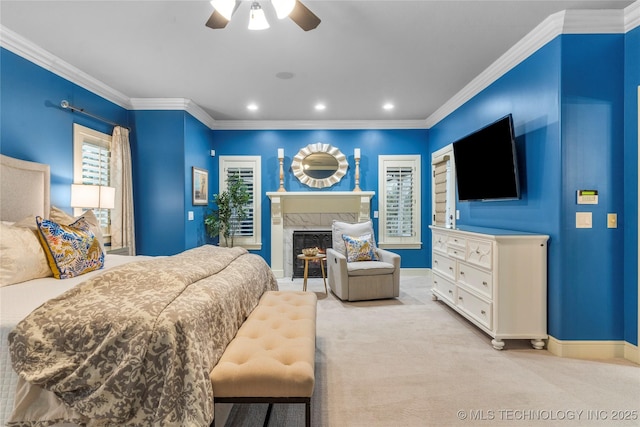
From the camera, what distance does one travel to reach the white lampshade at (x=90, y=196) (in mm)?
3443

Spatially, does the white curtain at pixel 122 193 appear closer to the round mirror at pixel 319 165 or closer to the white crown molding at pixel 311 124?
the white crown molding at pixel 311 124

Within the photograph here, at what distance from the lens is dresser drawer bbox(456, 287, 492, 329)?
3.00 meters

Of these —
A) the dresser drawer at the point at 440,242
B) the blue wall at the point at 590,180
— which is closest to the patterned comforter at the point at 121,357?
the blue wall at the point at 590,180

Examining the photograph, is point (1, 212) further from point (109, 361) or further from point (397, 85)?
point (397, 85)

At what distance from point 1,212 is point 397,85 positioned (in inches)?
166

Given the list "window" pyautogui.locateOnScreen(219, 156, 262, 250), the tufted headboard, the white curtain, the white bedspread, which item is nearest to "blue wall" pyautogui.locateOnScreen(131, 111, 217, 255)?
the white curtain

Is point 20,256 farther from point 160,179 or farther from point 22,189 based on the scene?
point 160,179

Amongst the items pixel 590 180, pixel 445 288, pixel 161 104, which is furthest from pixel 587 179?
pixel 161 104

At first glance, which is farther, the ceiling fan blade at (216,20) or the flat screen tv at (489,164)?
the flat screen tv at (489,164)

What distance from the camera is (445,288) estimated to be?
4004mm

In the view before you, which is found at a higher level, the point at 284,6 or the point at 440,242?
the point at 284,6

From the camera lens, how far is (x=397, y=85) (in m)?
4.25

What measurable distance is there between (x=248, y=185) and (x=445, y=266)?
11.8 feet

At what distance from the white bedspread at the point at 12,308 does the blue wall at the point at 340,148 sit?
3.93 metres
